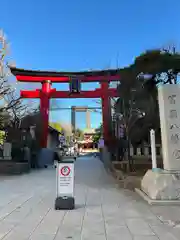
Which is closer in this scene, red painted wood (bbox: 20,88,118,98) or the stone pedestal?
the stone pedestal

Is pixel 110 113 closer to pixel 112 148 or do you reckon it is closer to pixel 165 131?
pixel 112 148

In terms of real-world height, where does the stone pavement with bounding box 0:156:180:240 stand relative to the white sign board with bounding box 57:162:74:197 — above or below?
below

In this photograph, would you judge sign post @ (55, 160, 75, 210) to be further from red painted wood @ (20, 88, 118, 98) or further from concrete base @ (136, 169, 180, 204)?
red painted wood @ (20, 88, 118, 98)

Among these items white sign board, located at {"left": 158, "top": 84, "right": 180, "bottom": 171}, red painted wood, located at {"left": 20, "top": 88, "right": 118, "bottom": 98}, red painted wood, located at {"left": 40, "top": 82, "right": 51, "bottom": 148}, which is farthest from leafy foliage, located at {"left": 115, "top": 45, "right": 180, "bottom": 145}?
red painted wood, located at {"left": 40, "top": 82, "right": 51, "bottom": 148}

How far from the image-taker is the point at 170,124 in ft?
27.6

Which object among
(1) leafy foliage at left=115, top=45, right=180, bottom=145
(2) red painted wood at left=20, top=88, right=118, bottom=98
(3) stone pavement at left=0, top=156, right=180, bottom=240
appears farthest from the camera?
(2) red painted wood at left=20, top=88, right=118, bottom=98

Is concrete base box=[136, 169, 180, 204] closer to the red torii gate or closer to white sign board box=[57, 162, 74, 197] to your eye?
white sign board box=[57, 162, 74, 197]

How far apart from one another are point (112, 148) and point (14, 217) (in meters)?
19.4

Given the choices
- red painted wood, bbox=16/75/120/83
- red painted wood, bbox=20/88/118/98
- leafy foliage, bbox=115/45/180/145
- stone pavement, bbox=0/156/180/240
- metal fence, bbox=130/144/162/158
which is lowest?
stone pavement, bbox=0/156/180/240

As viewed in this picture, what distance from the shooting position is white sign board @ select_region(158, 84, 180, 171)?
823 centimetres

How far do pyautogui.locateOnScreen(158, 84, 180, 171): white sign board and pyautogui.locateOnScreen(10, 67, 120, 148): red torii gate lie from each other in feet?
56.0

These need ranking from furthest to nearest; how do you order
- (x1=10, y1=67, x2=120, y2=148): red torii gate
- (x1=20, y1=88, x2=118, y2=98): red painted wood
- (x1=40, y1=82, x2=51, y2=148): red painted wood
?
1. (x1=20, y1=88, x2=118, y2=98): red painted wood
2. (x1=40, y1=82, x2=51, y2=148): red painted wood
3. (x1=10, y1=67, x2=120, y2=148): red torii gate

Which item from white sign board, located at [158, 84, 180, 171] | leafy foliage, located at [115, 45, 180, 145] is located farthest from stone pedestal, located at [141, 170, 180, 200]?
leafy foliage, located at [115, 45, 180, 145]

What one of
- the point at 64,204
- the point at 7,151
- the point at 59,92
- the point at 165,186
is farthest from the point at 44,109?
the point at 64,204
